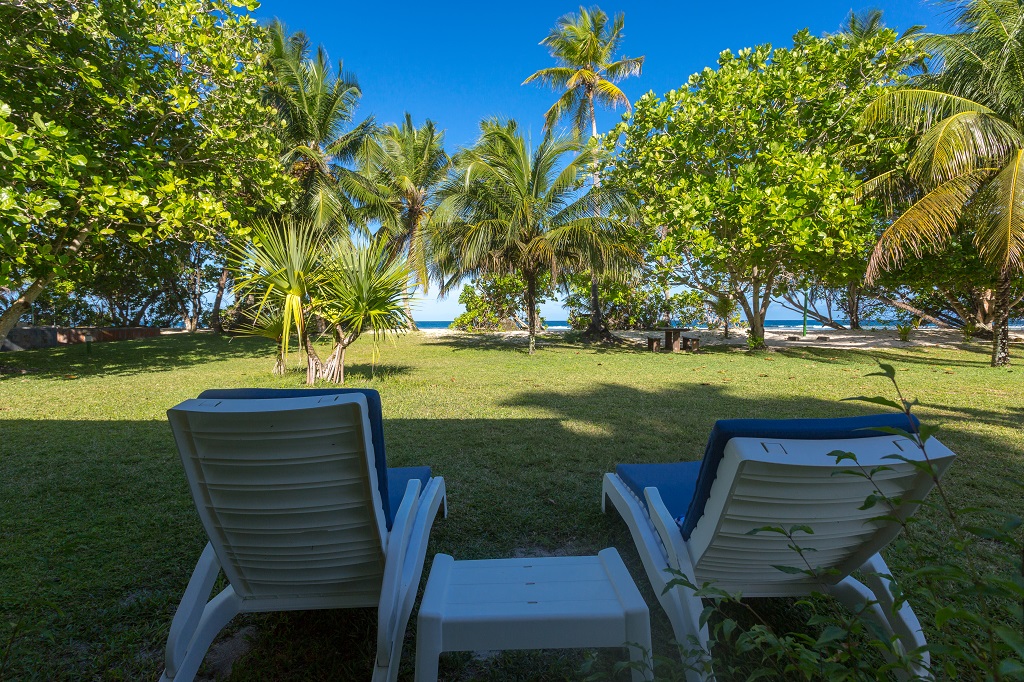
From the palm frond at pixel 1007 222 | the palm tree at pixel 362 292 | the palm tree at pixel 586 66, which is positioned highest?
the palm tree at pixel 586 66

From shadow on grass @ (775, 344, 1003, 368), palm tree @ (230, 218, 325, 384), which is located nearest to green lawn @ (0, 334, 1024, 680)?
shadow on grass @ (775, 344, 1003, 368)

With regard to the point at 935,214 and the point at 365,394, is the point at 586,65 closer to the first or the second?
the point at 935,214

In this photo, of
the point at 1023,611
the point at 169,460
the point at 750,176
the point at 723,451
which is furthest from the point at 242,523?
the point at 750,176

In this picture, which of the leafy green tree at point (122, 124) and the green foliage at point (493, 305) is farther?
the green foliage at point (493, 305)

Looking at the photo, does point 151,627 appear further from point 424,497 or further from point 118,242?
point 118,242

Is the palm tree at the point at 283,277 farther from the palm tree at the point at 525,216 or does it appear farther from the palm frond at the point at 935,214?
the palm frond at the point at 935,214

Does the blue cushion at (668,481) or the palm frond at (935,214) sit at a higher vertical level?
the palm frond at (935,214)

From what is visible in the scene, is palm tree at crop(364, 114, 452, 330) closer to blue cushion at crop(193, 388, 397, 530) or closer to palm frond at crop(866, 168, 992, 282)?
palm frond at crop(866, 168, 992, 282)

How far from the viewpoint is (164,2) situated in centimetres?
836

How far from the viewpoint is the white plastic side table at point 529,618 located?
4.87 feet

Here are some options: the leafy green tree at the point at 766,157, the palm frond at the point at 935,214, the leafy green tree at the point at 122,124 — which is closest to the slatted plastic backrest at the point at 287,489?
the leafy green tree at the point at 122,124

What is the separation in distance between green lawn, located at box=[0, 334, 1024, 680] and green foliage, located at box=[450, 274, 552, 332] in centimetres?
1073

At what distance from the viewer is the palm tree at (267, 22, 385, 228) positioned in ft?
57.5

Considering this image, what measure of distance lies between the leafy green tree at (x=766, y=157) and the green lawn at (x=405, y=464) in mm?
2995
